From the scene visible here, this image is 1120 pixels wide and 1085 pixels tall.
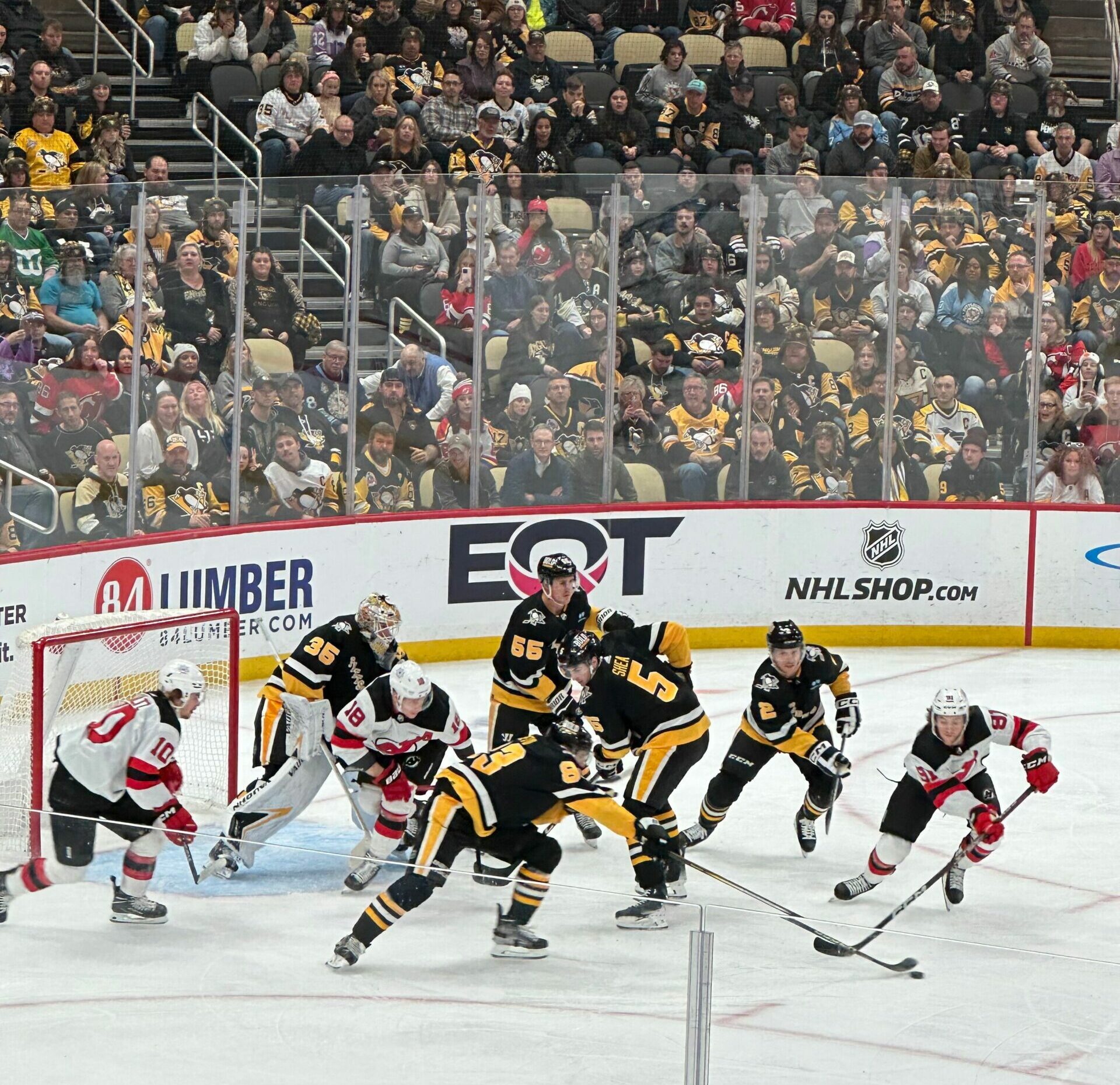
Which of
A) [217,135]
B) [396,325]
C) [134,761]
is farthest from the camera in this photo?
[217,135]

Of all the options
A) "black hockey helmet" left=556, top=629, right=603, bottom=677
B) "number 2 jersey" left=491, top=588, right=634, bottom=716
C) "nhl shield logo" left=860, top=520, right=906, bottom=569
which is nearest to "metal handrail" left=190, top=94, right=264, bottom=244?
"nhl shield logo" left=860, top=520, right=906, bottom=569

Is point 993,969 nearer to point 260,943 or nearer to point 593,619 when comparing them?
point 260,943

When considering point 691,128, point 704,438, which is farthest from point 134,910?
point 691,128

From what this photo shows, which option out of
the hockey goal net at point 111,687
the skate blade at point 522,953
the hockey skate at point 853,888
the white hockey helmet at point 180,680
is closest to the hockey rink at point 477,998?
the skate blade at point 522,953

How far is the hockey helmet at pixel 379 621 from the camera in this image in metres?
7.15

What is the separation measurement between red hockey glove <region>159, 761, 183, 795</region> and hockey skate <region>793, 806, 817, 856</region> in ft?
8.39

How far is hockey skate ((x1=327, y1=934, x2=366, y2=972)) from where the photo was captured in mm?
4664

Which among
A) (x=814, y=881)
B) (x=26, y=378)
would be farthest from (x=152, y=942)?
(x=26, y=378)

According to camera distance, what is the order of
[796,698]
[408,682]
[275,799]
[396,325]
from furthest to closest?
1. [396,325]
2. [796,698]
3. [275,799]
4. [408,682]

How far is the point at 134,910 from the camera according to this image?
488 centimetres

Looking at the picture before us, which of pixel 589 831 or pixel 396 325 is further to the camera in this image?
pixel 396 325

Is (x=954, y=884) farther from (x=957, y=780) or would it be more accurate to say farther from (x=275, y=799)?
(x=275, y=799)

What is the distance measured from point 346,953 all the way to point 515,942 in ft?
1.44

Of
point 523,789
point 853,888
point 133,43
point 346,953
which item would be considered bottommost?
point 853,888
